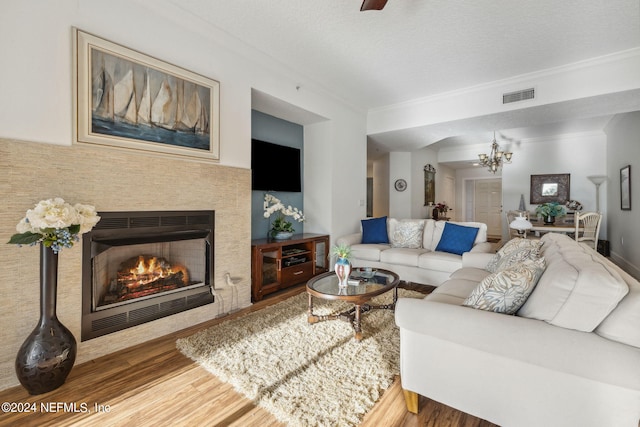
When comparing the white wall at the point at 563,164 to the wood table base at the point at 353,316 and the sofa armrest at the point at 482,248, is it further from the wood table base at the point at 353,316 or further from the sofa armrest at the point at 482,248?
the wood table base at the point at 353,316

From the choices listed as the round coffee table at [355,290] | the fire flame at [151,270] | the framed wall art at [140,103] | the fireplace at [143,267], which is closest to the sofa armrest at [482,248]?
the round coffee table at [355,290]

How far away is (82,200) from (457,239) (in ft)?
12.8

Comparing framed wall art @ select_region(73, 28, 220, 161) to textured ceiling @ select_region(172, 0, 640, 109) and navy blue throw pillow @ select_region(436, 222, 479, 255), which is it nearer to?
textured ceiling @ select_region(172, 0, 640, 109)

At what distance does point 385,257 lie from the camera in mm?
4031

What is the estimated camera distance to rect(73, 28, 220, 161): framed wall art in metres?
2.08

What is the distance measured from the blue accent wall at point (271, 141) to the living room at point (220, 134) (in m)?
0.12

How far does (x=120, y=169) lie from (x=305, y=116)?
8.66ft

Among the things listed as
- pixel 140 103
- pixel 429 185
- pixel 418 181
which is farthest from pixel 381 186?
pixel 140 103

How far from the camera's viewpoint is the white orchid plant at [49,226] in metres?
1.63

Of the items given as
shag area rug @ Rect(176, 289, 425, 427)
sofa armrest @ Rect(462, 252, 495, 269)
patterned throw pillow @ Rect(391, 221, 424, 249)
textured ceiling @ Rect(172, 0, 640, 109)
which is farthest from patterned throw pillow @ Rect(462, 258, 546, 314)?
patterned throw pillow @ Rect(391, 221, 424, 249)

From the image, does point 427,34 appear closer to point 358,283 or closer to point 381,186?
point 358,283

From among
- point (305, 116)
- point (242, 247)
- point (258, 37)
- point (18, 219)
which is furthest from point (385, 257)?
point (18, 219)

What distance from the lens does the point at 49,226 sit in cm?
164

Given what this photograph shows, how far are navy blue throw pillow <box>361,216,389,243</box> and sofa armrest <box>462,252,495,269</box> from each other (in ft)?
4.62
